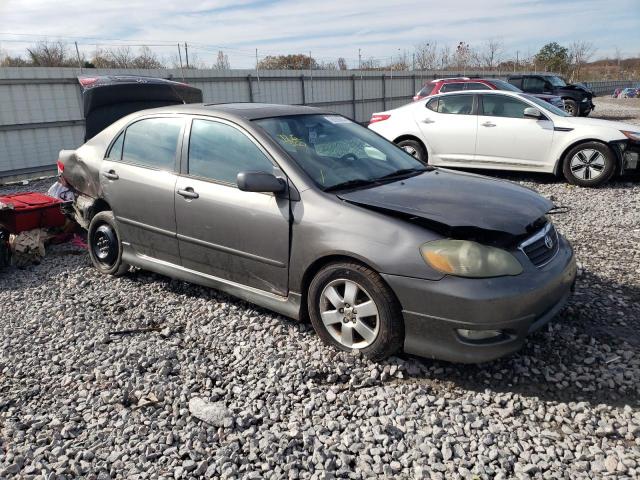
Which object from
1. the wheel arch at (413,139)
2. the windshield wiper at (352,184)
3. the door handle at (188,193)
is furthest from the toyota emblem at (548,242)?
the wheel arch at (413,139)

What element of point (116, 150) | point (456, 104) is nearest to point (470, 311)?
point (116, 150)

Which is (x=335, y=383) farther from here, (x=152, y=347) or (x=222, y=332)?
(x=152, y=347)

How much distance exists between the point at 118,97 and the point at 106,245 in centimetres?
258

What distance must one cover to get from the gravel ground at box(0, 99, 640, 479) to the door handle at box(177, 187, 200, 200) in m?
0.94

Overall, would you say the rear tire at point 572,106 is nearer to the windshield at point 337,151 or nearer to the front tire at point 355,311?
the windshield at point 337,151

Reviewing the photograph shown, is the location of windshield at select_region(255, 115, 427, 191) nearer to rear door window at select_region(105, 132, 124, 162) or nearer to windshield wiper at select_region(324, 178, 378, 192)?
windshield wiper at select_region(324, 178, 378, 192)

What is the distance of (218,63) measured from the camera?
17.3 metres

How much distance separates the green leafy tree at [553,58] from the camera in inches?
1964

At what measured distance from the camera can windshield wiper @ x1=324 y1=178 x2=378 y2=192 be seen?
3553 mm

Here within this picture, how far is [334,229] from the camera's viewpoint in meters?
3.30

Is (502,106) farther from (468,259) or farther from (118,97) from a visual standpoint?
(468,259)

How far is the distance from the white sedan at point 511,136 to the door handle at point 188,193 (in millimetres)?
6198

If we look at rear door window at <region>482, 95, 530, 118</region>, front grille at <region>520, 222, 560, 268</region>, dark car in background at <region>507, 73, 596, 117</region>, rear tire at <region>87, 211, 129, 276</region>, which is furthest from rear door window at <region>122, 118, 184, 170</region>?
dark car in background at <region>507, 73, 596, 117</region>

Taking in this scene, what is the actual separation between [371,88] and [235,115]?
1774cm
